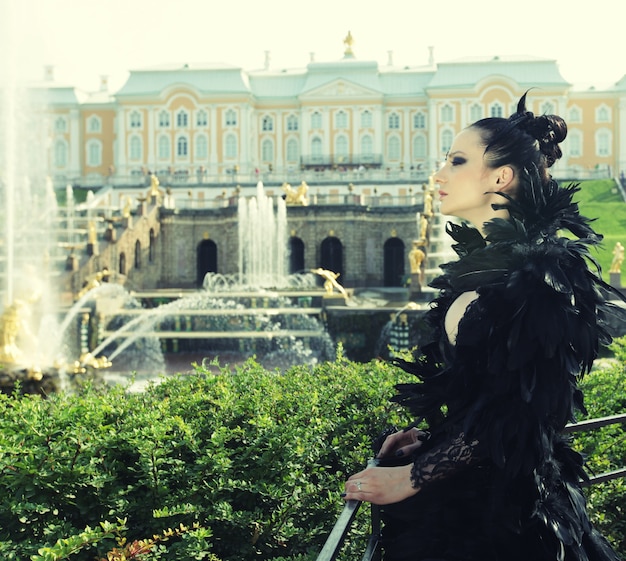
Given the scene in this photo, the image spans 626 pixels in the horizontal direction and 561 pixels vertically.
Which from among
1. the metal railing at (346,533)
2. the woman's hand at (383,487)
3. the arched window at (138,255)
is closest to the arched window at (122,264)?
the arched window at (138,255)

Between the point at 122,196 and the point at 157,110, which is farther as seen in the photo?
the point at 157,110

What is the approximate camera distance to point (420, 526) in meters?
2.67

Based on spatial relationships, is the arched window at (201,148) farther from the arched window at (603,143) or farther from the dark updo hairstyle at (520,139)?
the dark updo hairstyle at (520,139)

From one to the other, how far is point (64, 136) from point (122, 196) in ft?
68.3

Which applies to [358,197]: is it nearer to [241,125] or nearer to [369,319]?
[369,319]

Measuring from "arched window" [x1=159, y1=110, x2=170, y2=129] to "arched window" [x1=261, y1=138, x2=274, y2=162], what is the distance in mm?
8143

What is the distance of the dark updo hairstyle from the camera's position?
2863 millimetres

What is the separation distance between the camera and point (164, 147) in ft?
222

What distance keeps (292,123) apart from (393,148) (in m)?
8.78

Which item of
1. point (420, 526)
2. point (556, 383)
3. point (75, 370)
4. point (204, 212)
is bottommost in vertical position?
point (75, 370)

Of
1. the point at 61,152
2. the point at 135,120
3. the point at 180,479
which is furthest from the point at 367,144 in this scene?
the point at 180,479

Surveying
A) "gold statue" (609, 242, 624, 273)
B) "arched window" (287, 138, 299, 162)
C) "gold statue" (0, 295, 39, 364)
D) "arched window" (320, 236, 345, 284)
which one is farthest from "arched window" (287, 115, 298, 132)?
"gold statue" (0, 295, 39, 364)

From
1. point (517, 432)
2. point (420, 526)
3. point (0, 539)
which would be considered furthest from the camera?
point (0, 539)

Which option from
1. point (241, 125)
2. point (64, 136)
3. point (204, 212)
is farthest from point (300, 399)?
point (64, 136)
